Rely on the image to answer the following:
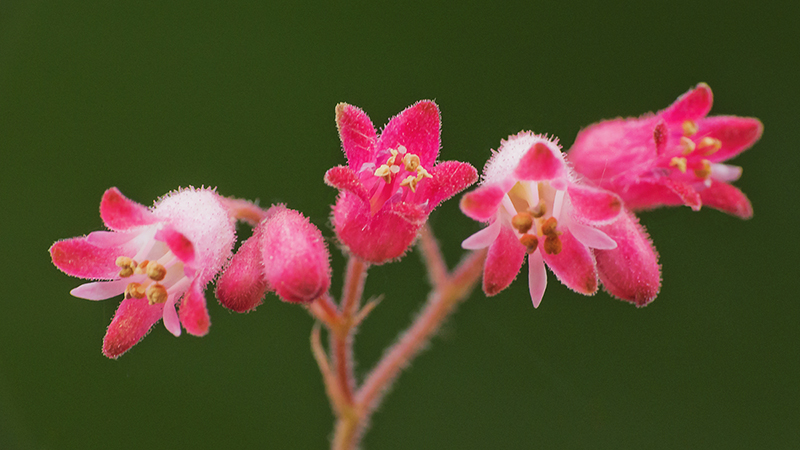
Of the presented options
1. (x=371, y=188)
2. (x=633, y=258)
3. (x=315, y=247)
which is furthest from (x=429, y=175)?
(x=633, y=258)

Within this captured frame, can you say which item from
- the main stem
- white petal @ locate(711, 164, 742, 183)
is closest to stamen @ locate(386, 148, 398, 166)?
the main stem

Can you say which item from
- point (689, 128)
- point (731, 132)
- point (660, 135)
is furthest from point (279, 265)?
point (731, 132)

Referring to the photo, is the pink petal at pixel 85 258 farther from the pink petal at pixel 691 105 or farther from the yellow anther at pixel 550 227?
the pink petal at pixel 691 105

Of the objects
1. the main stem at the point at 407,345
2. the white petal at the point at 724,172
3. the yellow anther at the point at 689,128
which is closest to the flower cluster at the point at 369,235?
the yellow anther at the point at 689,128

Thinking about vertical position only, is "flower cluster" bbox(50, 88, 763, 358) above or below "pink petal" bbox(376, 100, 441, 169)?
below

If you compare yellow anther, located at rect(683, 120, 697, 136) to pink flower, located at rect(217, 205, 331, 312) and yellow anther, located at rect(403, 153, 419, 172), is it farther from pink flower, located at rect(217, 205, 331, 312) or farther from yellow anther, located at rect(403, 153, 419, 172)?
pink flower, located at rect(217, 205, 331, 312)

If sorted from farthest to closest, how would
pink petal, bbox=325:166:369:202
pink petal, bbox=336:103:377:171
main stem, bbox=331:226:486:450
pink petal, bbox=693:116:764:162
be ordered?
main stem, bbox=331:226:486:450
pink petal, bbox=693:116:764:162
pink petal, bbox=336:103:377:171
pink petal, bbox=325:166:369:202

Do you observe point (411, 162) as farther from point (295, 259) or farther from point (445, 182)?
point (295, 259)
